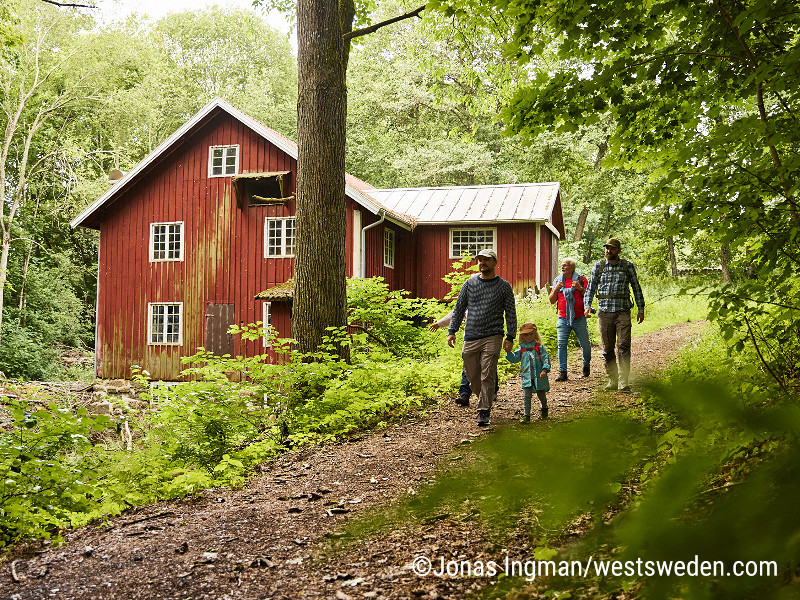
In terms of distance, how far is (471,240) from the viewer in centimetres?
2270

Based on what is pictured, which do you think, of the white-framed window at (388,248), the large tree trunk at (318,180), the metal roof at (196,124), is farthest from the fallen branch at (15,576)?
the white-framed window at (388,248)

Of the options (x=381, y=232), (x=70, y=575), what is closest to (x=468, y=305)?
(x=70, y=575)

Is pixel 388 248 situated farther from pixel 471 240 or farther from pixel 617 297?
pixel 617 297

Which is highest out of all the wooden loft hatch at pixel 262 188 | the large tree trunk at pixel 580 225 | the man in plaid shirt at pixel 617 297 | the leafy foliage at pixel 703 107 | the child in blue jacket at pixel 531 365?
the large tree trunk at pixel 580 225

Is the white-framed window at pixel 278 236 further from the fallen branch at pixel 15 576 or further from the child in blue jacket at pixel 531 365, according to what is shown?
the fallen branch at pixel 15 576

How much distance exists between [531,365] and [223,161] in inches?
617

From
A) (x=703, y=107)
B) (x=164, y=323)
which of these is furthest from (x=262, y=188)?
(x=703, y=107)

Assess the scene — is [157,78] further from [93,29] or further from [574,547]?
[574,547]

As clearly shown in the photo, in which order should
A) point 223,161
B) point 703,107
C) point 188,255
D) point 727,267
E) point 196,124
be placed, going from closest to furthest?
point 727,267, point 703,107, point 196,124, point 223,161, point 188,255

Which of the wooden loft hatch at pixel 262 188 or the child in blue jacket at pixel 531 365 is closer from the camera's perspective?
the child in blue jacket at pixel 531 365

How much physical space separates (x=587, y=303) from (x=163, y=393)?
595 centimetres

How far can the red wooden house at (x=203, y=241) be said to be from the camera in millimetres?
19578

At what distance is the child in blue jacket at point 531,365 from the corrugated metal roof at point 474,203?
49.3 feet

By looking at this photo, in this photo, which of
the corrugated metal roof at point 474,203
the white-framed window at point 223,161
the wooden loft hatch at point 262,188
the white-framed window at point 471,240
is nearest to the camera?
the wooden loft hatch at point 262,188
